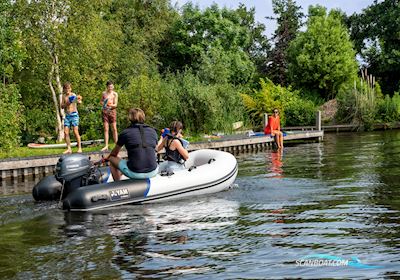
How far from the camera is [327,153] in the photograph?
60.1 feet

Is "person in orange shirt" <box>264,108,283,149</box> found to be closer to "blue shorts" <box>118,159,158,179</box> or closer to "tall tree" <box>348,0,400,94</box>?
"blue shorts" <box>118,159,158,179</box>

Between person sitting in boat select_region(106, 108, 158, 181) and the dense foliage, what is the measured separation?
8.18 meters

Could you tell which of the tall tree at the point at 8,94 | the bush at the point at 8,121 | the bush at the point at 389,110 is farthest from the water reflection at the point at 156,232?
the bush at the point at 389,110

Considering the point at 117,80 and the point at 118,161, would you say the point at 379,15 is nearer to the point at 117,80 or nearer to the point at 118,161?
the point at 117,80

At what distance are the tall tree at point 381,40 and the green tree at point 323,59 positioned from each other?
10.7ft

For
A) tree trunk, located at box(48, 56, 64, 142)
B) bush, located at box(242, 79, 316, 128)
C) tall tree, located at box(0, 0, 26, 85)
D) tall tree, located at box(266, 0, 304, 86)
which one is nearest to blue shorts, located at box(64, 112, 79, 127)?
tall tree, located at box(0, 0, 26, 85)

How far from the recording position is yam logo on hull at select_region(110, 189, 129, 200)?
8.92 m

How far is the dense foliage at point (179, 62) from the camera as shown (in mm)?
22969

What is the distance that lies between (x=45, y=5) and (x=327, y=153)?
11.7 meters

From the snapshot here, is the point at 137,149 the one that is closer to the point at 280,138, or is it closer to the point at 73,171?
the point at 73,171

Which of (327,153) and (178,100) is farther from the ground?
(178,100)

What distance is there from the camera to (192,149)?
19297mm

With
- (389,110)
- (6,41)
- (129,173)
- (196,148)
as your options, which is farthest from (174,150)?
(389,110)

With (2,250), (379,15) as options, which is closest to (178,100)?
(2,250)
